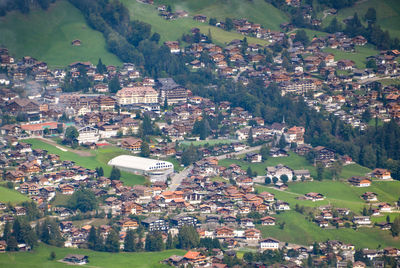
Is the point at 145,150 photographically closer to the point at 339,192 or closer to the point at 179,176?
the point at 179,176

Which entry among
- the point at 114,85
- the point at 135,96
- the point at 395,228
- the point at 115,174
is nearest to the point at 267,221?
the point at 395,228

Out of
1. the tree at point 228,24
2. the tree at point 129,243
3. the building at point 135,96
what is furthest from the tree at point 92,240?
the tree at point 228,24

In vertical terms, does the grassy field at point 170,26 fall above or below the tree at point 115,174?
above

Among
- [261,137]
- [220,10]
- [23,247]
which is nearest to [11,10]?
[220,10]

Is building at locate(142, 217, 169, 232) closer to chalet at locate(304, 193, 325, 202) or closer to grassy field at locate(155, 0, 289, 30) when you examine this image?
chalet at locate(304, 193, 325, 202)

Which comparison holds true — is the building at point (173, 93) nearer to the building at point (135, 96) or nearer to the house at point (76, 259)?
the building at point (135, 96)

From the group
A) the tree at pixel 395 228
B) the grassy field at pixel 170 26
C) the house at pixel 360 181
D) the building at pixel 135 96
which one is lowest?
the tree at pixel 395 228

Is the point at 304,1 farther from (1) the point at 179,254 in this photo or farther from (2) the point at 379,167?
(1) the point at 179,254
